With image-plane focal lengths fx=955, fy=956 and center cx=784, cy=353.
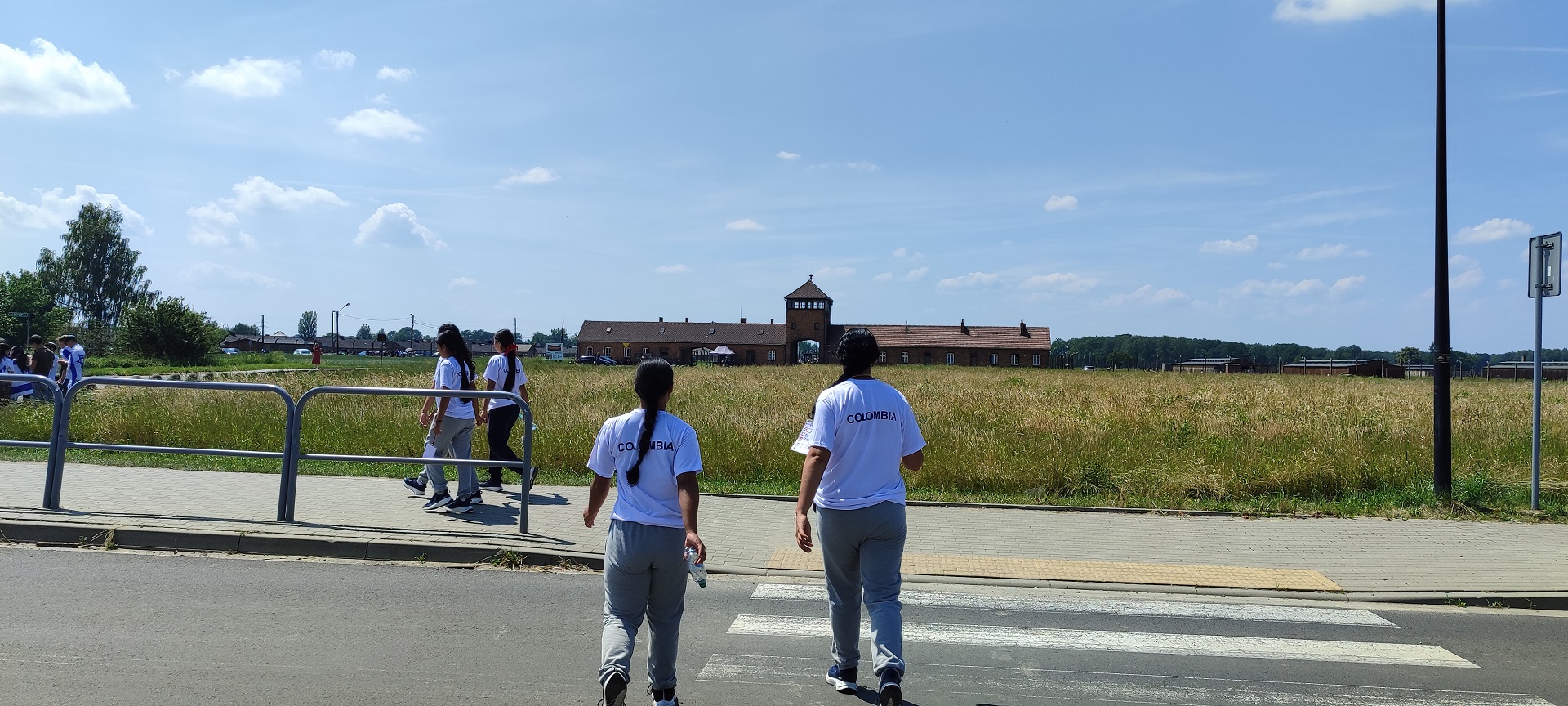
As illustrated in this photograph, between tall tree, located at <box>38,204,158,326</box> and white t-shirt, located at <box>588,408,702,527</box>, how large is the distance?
9564cm

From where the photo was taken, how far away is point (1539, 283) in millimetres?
10125

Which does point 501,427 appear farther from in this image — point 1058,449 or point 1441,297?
point 1441,297

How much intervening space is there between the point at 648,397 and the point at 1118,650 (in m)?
3.31

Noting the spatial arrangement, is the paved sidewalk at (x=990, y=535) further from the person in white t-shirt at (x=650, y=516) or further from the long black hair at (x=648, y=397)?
the long black hair at (x=648, y=397)

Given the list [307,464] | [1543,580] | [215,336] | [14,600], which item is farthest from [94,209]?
[1543,580]

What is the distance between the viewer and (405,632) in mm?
5461

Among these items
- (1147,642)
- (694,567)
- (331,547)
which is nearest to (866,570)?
(694,567)

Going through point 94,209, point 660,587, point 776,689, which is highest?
point 94,209

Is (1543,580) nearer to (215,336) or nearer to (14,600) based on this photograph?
(14,600)

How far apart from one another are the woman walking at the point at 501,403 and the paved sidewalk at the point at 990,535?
47cm

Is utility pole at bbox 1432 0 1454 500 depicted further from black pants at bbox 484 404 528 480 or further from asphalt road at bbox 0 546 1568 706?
black pants at bbox 484 404 528 480

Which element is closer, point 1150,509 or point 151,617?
point 151,617

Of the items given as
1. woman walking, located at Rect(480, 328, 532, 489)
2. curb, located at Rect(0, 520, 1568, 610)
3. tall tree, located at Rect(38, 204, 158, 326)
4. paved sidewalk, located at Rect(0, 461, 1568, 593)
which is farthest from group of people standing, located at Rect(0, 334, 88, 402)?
tall tree, located at Rect(38, 204, 158, 326)

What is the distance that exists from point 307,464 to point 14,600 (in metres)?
6.34
